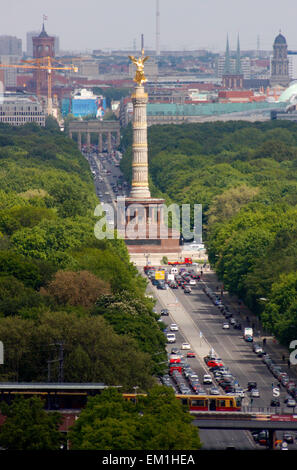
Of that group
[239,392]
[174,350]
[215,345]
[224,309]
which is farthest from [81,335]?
[224,309]

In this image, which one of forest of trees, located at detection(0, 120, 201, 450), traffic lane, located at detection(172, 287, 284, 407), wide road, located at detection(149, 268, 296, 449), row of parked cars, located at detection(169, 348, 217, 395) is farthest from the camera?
traffic lane, located at detection(172, 287, 284, 407)

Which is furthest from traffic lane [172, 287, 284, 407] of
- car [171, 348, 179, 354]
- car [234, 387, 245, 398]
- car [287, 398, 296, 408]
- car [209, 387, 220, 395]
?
car [171, 348, 179, 354]

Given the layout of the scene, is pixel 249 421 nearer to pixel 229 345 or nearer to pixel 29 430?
pixel 29 430

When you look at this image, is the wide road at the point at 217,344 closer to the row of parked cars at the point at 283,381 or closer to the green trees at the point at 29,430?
the row of parked cars at the point at 283,381

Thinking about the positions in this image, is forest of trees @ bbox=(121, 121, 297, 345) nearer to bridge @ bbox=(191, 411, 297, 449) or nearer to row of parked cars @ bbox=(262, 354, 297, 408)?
row of parked cars @ bbox=(262, 354, 297, 408)

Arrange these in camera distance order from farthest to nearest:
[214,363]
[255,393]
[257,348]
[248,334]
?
[248,334] < [257,348] < [214,363] < [255,393]

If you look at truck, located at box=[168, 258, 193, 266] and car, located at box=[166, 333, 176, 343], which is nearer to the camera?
car, located at box=[166, 333, 176, 343]

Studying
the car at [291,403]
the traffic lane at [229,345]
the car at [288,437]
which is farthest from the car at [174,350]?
the car at [288,437]
